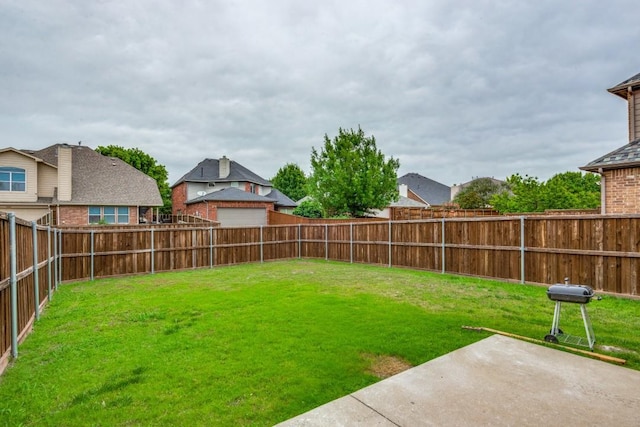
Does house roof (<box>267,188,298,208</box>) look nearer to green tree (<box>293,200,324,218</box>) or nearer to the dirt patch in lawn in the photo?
green tree (<box>293,200,324,218</box>)

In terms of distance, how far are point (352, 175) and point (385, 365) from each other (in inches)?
778

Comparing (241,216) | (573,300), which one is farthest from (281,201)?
(573,300)

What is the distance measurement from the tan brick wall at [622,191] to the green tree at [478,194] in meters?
24.2

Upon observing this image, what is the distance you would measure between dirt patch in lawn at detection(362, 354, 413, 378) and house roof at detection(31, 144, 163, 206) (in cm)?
2241

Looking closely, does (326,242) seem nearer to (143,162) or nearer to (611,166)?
(611,166)

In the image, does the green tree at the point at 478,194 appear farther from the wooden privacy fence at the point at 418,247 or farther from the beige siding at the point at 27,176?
the beige siding at the point at 27,176

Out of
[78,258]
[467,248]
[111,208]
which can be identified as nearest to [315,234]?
[467,248]

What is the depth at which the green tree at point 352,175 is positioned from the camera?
22625 mm

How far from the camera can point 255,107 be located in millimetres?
21453

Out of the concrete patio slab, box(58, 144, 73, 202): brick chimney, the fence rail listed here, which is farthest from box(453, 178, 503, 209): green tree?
box(58, 144, 73, 202): brick chimney

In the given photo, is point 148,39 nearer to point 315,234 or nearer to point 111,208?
point 315,234

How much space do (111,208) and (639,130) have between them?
2630cm

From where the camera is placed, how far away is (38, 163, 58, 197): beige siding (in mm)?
19797

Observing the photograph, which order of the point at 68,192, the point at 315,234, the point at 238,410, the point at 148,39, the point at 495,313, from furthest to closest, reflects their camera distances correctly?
1. the point at 68,192
2. the point at 315,234
3. the point at 148,39
4. the point at 495,313
5. the point at 238,410
